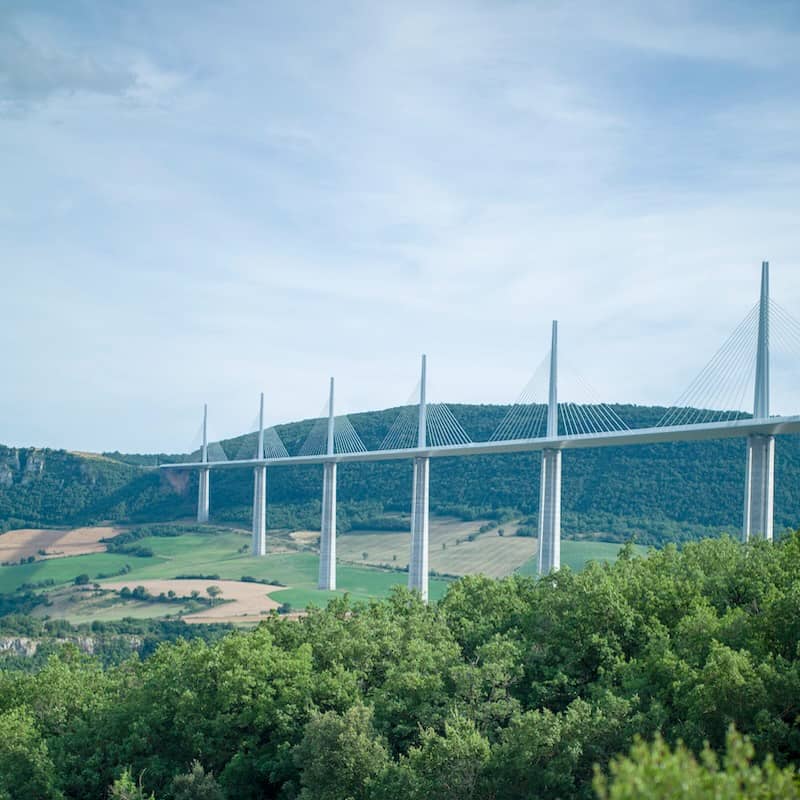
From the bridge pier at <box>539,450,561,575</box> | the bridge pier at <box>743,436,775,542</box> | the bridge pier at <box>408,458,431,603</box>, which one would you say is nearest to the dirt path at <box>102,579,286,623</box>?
the bridge pier at <box>408,458,431,603</box>

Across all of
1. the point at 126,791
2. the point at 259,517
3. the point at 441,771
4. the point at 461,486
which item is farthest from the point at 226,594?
the point at 441,771

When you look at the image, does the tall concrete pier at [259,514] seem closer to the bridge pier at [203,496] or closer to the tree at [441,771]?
the bridge pier at [203,496]

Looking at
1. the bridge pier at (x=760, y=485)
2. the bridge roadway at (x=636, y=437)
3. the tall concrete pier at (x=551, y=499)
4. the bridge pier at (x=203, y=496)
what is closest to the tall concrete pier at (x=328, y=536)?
the bridge roadway at (x=636, y=437)

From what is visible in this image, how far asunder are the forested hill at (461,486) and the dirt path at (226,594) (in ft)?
87.5

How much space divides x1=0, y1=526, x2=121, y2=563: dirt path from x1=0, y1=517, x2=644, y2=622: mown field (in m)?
3.50

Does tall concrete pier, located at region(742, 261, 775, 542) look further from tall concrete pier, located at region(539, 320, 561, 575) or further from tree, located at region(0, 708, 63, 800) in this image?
tree, located at region(0, 708, 63, 800)

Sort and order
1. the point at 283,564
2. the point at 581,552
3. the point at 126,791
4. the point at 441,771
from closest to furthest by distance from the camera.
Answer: the point at 441,771 < the point at 126,791 < the point at 581,552 < the point at 283,564

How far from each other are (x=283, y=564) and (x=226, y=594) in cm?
1602

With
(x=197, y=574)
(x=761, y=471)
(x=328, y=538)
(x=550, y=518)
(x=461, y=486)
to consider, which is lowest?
(x=197, y=574)

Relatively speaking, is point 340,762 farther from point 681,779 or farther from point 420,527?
point 420,527

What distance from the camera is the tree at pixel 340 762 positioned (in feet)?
68.5

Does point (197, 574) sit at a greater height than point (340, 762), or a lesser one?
lesser

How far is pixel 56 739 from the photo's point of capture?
26.6m

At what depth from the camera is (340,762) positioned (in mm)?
20984
